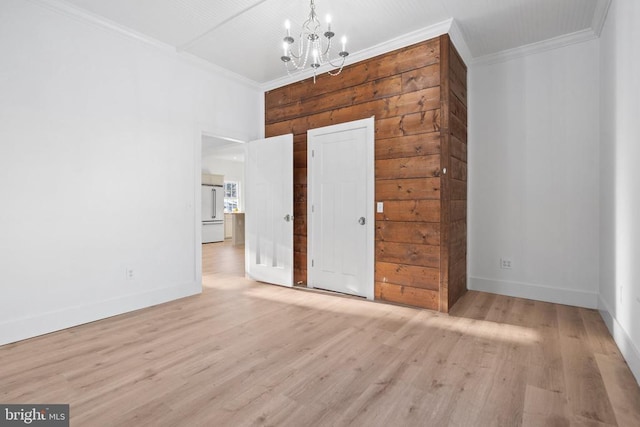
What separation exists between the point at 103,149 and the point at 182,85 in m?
1.23

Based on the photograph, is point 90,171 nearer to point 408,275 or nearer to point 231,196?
point 408,275

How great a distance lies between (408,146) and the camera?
3.38 meters

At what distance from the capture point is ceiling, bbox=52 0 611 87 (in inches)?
113

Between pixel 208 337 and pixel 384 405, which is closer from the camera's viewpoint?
pixel 384 405

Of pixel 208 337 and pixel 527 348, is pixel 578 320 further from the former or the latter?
pixel 208 337

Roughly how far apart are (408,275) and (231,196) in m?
8.91

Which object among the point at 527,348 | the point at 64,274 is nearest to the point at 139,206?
the point at 64,274

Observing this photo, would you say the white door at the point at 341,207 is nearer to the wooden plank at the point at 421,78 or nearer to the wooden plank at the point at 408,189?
the wooden plank at the point at 408,189

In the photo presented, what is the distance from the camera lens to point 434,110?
3.22 m

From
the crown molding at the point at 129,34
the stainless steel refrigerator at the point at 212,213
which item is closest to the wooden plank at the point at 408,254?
the crown molding at the point at 129,34

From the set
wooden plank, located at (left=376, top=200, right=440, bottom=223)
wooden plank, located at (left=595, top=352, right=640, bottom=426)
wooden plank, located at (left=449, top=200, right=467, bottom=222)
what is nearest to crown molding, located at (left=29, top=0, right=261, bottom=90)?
wooden plank, located at (left=376, top=200, right=440, bottom=223)

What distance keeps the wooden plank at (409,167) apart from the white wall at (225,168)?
24.8ft

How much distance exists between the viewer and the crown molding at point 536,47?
10.8ft

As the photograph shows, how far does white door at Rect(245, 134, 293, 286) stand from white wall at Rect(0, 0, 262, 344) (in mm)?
817
